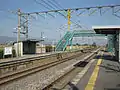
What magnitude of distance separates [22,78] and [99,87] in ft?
17.0

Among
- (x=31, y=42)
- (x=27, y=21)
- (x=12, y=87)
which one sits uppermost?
(x=27, y=21)

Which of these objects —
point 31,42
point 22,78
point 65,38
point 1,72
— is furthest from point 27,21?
point 22,78

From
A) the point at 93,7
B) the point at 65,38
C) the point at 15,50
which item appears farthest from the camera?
the point at 65,38

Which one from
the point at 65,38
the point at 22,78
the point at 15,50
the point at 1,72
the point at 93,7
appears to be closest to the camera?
the point at 22,78

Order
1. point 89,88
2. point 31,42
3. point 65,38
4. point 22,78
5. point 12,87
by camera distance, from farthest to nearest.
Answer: point 65,38
point 31,42
point 22,78
point 12,87
point 89,88

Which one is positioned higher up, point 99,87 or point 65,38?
point 65,38

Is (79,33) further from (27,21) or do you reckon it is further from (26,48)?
(27,21)

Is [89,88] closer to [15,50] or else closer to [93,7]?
[93,7]

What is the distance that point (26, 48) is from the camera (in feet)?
132

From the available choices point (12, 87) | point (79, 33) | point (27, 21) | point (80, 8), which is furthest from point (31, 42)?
point (12, 87)

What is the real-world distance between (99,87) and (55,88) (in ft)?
6.55

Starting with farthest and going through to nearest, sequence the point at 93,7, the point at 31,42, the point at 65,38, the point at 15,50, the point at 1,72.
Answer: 1. the point at 65,38
2. the point at 31,42
3. the point at 15,50
4. the point at 93,7
5. the point at 1,72

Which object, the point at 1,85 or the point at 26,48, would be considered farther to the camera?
the point at 26,48

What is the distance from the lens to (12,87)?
31.2ft
